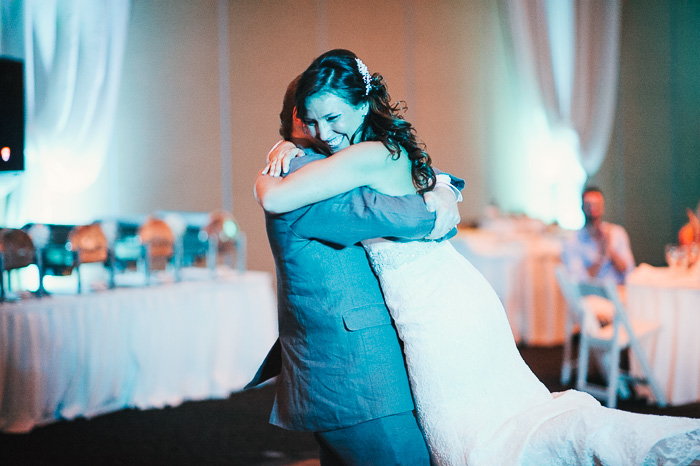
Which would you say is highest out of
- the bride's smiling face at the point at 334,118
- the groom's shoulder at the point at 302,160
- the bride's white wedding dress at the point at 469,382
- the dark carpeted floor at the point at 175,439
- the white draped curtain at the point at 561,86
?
the white draped curtain at the point at 561,86

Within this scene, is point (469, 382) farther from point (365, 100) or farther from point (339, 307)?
point (365, 100)

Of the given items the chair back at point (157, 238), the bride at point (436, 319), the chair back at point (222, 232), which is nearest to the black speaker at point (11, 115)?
the chair back at point (157, 238)

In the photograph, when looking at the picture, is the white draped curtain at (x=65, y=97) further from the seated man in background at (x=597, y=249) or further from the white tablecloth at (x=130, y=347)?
the seated man in background at (x=597, y=249)

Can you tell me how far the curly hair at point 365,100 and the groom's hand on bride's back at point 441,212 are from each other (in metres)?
0.05

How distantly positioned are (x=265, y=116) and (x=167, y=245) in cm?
285

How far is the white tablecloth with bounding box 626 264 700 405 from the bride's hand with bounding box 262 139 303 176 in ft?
11.1

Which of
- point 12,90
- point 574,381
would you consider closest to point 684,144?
point 574,381

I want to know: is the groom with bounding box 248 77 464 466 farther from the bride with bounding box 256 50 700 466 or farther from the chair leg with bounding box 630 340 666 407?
the chair leg with bounding box 630 340 666 407

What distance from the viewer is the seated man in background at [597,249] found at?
518 cm

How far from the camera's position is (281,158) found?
1748 mm

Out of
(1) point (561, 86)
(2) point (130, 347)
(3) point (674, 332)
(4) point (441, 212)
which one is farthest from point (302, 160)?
(1) point (561, 86)

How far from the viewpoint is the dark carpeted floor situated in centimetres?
360

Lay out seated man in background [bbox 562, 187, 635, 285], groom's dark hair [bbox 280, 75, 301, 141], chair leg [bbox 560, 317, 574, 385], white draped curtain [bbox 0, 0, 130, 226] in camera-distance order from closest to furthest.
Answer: groom's dark hair [bbox 280, 75, 301, 141], chair leg [bbox 560, 317, 574, 385], seated man in background [bbox 562, 187, 635, 285], white draped curtain [bbox 0, 0, 130, 226]

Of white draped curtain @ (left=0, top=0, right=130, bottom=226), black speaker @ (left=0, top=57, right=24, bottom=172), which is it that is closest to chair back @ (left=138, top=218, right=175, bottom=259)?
black speaker @ (left=0, top=57, right=24, bottom=172)
